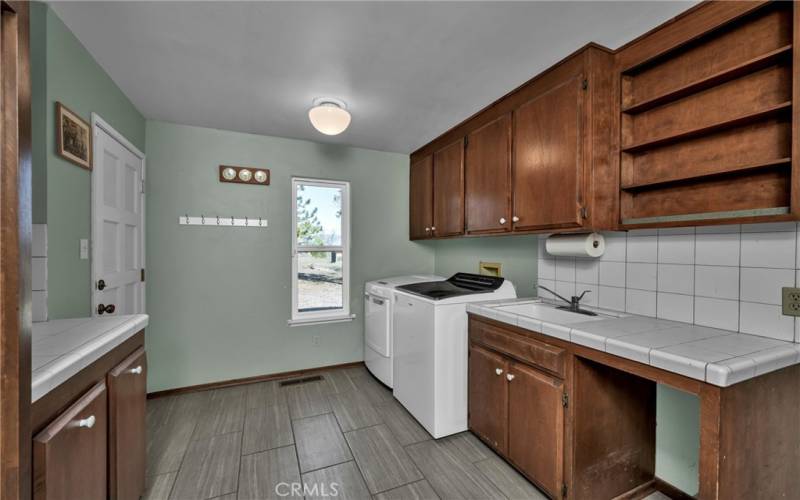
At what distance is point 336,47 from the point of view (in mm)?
1719

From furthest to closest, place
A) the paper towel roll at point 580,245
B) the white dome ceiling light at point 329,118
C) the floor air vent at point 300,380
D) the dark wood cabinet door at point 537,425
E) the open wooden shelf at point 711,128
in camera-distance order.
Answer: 1. the floor air vent at point 300,380
2. the white dome ceiling light at point 329,118
3. the paper towel roll at point 580,245
4. the dark wood cabinet door at point 537,425
5. the open wooden shelf at point 711,128

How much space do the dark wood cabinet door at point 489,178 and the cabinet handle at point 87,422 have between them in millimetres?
2185

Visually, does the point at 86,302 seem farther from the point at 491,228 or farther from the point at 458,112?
the point at 458,112

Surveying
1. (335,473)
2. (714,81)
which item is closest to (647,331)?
(714,81)

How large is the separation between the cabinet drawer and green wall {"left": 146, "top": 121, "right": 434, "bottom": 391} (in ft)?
5.48

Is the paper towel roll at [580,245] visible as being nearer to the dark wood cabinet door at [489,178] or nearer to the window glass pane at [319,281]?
the dark wood cabinet door at [489,178]

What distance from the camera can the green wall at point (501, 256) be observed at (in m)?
2.56

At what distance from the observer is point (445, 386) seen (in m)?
2.18

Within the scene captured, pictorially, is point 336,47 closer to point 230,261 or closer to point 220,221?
point 220,221

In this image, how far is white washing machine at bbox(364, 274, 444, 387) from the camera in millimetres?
2816

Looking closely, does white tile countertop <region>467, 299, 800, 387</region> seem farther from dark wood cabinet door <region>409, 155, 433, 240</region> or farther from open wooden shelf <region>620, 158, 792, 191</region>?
dark wood cabinet door <region>409, 155, 433, 240</region>

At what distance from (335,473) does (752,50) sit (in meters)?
2.80

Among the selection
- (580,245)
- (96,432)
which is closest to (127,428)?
(96,432)

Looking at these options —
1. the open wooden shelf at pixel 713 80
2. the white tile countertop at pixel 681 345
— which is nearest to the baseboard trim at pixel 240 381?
the white tile countertop at pixel 681 345
